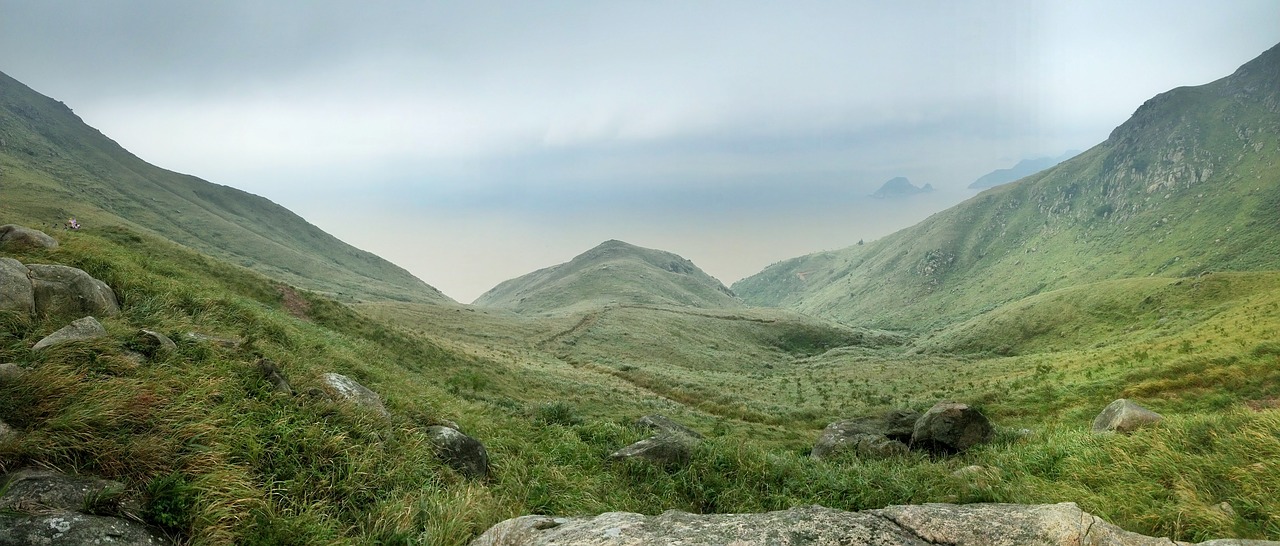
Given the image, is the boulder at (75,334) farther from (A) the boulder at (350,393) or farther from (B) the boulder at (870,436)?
A: (B) the boulder at (870,436)

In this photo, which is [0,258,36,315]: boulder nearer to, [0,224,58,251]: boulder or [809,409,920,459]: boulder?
[0,224,58,251]: boulder

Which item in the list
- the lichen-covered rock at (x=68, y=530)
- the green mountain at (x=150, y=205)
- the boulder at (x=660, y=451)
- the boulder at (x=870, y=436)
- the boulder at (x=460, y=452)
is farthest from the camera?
the green mountain at (x=150, y=205)

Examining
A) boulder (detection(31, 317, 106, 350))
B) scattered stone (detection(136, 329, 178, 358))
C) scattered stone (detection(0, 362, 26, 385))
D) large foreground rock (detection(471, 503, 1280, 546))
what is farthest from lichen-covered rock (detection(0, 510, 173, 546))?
scattered stone (detection(136, 329, 178, 358))

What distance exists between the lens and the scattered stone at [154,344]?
9281 mm

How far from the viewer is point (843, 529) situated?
20.9ft

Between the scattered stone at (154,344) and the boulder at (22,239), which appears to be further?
the boulder at (22,239)

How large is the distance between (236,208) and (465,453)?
230966 millimetres

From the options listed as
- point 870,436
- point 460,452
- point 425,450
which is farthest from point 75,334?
point 870,436

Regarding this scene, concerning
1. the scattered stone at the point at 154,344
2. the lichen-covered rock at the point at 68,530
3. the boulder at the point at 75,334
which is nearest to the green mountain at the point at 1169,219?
the lichen-covered rock at the point at 68,530

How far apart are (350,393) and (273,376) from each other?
64.6 inches

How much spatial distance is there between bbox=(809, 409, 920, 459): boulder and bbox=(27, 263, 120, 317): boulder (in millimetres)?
20657

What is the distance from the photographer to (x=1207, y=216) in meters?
140

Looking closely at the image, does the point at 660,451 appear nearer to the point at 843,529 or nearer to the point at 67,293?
the point at 843,529

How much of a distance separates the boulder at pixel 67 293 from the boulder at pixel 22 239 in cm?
520
